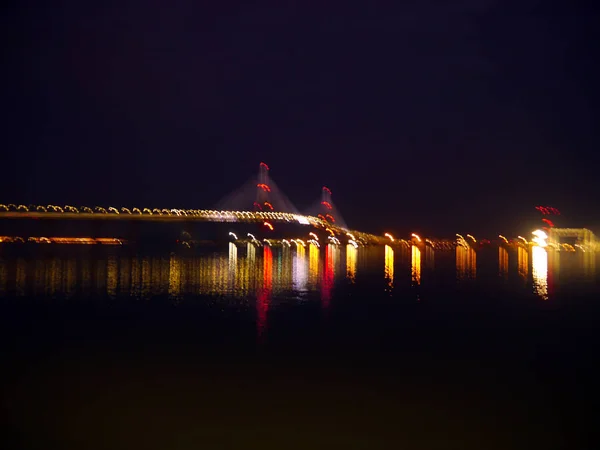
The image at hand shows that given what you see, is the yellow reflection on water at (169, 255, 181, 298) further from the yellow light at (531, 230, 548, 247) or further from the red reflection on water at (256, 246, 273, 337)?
the yellow light at (531, 230, 548, 247)

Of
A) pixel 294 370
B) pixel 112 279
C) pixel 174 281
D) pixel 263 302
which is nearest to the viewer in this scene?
pixel 294 370

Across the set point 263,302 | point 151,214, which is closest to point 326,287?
point 263,302

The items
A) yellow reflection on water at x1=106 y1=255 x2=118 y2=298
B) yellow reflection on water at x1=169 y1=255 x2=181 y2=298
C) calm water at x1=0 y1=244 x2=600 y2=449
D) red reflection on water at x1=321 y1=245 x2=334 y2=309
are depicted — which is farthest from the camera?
yellow reflection on water at x1=106 y1=255 x2=118 y2=298

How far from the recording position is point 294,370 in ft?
59.4

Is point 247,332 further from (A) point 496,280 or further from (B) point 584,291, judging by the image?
(A) point 496,280

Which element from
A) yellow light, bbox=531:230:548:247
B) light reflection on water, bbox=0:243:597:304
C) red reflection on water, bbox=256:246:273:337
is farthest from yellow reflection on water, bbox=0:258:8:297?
yellow light, bbox=531:230:548:247

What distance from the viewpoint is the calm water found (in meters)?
12.9

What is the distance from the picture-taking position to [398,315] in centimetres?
3025

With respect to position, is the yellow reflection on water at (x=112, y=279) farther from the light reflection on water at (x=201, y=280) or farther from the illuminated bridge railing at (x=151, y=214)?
the illuminated bridge railing at (x=151, y=214)

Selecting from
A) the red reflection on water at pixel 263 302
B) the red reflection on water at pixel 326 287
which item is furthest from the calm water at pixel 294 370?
the red reflection on water at pixel 326 287

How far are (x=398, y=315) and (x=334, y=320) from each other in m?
3.57

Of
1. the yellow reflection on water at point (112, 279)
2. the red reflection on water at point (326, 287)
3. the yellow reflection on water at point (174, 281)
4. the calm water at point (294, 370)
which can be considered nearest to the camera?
the calm water at point (294, 370)

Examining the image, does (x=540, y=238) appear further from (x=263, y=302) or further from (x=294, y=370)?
(x=294, y=370)

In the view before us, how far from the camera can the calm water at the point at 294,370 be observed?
508 inches
